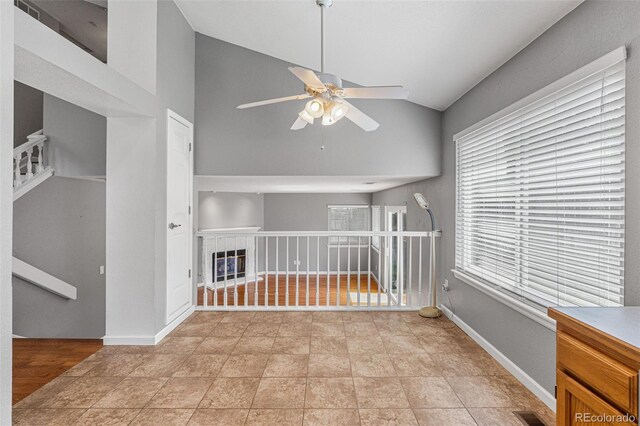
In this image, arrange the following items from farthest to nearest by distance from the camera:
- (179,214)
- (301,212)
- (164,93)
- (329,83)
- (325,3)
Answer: (301,212) → (179,214) → (164,93) → (325,3) → (329,83)

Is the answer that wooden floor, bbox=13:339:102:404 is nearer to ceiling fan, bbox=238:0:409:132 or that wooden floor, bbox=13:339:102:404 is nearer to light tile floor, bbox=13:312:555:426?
light tile floor, bbox=13:312:555:426

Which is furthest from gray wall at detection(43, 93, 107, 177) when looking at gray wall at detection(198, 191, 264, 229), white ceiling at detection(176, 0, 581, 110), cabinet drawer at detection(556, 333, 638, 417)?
cabinet drawer at detection(556, 333, 638, 417)

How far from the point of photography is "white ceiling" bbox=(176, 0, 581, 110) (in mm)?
2248

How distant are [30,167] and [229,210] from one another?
184 inches

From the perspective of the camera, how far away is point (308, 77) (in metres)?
2.03

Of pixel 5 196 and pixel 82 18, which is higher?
pixel 82 18

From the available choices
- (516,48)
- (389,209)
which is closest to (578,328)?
(516,48)

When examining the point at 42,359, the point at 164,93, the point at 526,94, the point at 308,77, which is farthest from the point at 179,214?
the point at 526,94

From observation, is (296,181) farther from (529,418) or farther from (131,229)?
(529,418)

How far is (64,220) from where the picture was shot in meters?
4.46

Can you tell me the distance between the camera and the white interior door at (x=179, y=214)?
3.25m

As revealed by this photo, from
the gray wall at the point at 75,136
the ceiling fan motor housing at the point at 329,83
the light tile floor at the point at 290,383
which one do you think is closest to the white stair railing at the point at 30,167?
the gray wall at the point at 75,136

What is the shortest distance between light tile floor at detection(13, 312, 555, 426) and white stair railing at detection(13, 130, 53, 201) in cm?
247

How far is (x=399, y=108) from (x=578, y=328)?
3149 mm
